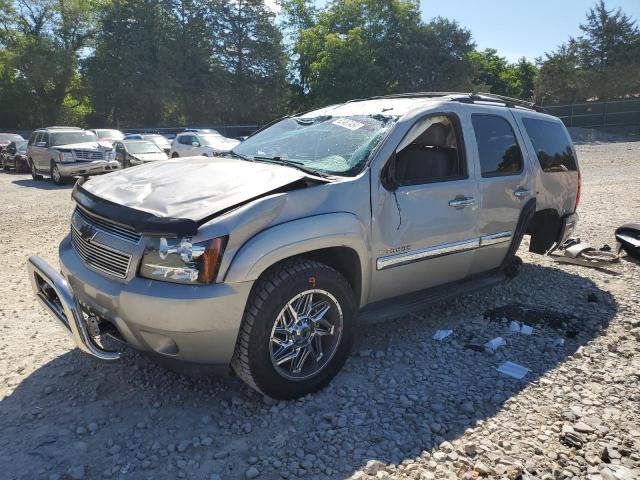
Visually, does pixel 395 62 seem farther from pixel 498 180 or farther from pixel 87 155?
pixel 498 180

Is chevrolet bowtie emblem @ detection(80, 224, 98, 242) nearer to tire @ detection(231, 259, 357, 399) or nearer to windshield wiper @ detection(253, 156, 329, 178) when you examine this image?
tire @ detection(231, 259, 357, 399)

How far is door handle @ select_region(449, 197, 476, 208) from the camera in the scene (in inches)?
156

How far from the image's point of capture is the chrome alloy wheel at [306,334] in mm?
3080

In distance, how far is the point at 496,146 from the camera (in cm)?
450

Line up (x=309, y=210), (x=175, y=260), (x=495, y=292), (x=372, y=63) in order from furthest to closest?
1. (x=372, y=63)
2. (x=495, y=292)
3. (x=309, y=210)
4. (x=175, y=260)

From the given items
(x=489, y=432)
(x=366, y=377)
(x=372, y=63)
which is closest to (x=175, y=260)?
(x=366, y=377)

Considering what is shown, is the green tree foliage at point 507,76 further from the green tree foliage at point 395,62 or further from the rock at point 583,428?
the rock at point 583,428

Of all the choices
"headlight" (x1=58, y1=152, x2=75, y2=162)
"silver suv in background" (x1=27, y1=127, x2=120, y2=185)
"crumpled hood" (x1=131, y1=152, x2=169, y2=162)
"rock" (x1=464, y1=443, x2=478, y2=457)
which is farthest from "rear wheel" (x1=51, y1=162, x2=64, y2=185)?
"rock" (x1=464, y1=443, x2=478, y2=457)

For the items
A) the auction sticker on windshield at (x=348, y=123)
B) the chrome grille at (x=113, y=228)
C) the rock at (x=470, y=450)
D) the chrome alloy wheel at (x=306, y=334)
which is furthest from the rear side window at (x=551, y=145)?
the chrome grille at (x=113, y=228)

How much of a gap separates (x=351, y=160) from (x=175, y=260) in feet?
4.94

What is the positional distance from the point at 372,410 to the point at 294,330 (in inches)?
27.8

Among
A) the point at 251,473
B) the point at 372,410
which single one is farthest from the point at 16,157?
the point at 251,473

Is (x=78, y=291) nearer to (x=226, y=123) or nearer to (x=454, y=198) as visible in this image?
(x=454, y=198)

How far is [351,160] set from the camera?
3580mm
